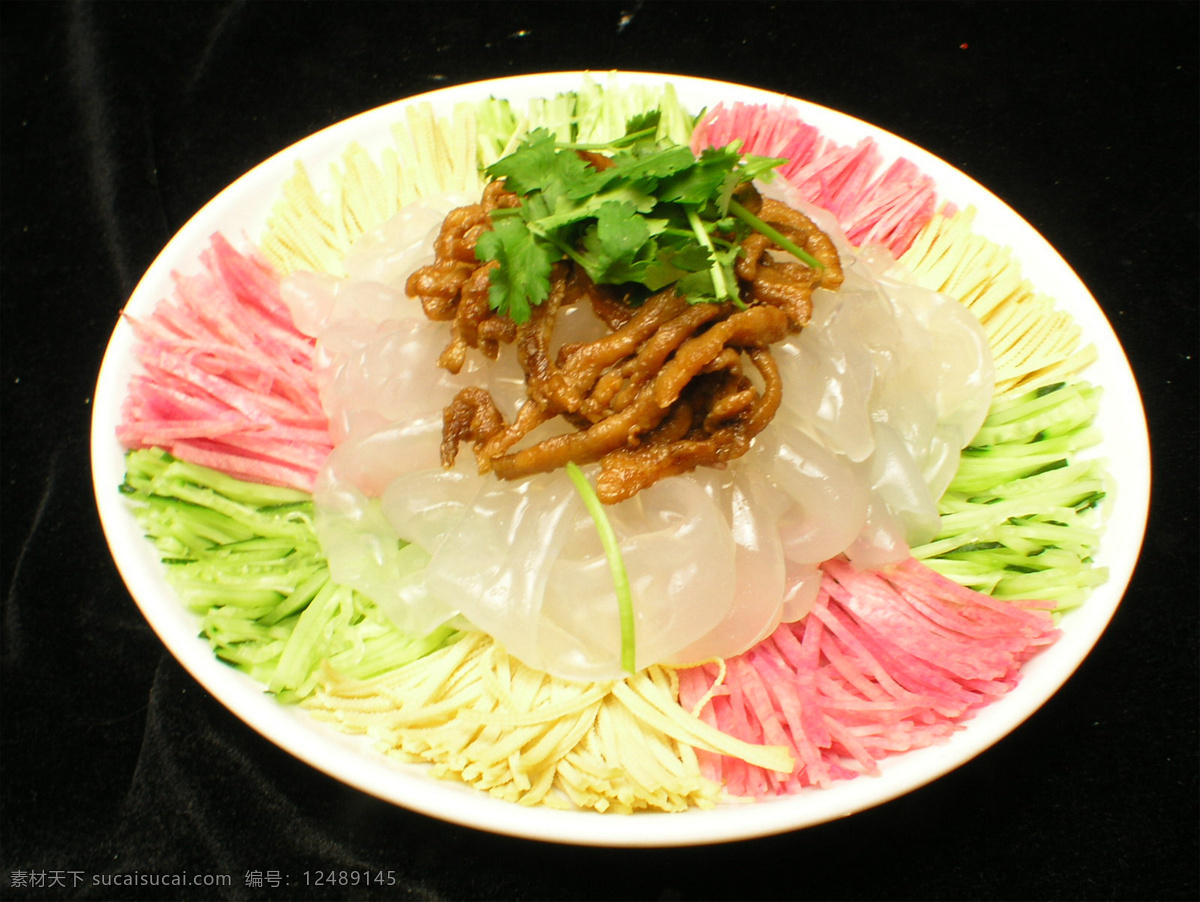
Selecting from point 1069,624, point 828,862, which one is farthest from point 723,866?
point 1069,624

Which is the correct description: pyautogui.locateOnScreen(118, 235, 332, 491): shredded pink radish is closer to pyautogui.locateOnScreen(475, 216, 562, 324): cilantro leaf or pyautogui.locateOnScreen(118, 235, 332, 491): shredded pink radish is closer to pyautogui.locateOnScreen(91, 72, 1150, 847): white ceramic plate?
pyautogui.locateOnScreen(91, 72, 1150, 847): white ceramic plate

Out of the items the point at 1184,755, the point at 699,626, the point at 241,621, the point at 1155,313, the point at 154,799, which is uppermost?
the point at 1155,313

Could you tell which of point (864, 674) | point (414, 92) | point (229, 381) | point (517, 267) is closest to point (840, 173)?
point (517, 267)

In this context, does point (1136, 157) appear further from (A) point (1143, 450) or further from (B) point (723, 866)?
(B) point (723, 866)

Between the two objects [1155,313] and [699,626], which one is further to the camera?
[1155,313]

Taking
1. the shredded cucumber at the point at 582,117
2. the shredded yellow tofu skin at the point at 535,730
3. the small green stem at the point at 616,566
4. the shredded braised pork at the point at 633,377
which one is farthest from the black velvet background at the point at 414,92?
the shredded cucumber at the point at 582,117

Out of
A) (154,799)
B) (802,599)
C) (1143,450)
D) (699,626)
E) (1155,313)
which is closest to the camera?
(699,626)
